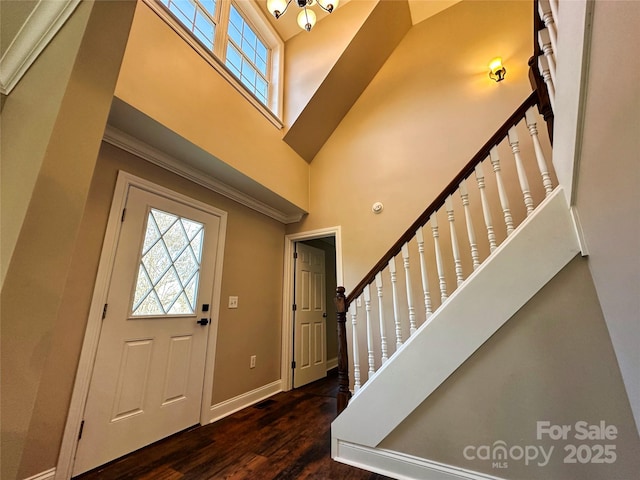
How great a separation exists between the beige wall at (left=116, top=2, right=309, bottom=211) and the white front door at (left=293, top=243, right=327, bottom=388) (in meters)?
1.16

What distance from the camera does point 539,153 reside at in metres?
1.54

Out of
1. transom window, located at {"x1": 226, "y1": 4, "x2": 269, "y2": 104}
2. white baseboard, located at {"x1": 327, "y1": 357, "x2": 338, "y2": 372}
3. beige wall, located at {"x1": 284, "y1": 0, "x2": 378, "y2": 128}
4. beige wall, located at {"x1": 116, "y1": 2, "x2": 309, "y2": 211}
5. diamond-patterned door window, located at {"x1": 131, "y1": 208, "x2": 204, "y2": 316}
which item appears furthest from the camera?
white baseboard, located at {"x1": 327, "y1": 357, "x2": 338, "y2": 372}

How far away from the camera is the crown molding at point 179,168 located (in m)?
1.95

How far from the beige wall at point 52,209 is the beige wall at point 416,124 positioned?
2508 millimetres

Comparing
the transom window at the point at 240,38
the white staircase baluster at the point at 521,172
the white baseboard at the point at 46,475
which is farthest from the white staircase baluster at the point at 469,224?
the white baseboard at the point at 46,475

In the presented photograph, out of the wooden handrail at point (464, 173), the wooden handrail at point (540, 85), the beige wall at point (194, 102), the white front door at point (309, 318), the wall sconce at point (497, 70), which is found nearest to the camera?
the wooden handrail at point (540, 85)

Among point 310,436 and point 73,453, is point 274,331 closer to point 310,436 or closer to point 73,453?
point 310,436

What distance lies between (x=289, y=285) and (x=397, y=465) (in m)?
2.23

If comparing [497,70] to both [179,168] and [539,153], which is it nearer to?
[539,153]

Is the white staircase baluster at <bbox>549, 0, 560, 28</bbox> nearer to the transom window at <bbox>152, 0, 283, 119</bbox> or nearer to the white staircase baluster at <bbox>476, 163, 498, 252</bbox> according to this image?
the white staircase baluster at <bbox>476, 163, 498, 252</bbox>

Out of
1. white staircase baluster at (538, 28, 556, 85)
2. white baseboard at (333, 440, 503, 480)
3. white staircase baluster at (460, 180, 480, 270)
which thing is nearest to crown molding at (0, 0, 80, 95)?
white staircase baluster at (460, 180, 480, 270)

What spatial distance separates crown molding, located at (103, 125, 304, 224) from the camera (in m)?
1.95

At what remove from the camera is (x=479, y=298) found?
4.86 ft

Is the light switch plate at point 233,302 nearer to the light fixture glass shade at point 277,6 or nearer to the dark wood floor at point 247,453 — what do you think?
the dark wood floor at point 247,453
